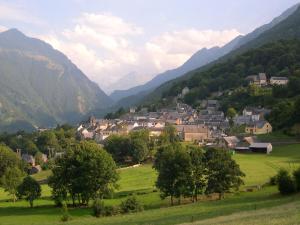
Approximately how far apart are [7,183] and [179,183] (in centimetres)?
2856

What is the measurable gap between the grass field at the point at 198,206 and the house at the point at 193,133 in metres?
33.6

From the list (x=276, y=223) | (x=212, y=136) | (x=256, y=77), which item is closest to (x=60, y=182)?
(x=276, y=223)

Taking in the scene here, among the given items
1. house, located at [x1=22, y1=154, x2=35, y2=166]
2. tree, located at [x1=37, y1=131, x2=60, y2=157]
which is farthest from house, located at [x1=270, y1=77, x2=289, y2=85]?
house, located at [x1=22, y1=154, x2=35, y2=166]

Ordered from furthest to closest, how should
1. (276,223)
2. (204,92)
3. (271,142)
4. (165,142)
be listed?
1. (204,92)
2. (165,142)
3. (271,142)
4. (276,223)

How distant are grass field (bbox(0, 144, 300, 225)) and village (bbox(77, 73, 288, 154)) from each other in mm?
13538

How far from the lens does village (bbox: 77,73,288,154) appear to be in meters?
109

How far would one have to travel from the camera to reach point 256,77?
570 feet

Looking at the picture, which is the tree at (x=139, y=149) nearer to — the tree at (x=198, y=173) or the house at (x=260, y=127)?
the house at (x=260, y=127)

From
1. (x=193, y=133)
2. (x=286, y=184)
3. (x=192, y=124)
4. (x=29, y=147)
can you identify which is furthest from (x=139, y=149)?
(x=286, y=184)

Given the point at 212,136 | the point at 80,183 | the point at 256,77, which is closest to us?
the point at 80,183

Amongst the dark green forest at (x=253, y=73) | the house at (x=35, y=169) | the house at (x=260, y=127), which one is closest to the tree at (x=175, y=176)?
the house at (x=35, y=169)

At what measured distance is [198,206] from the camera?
48.6 metres

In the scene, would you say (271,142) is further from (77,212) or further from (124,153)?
(77,212)

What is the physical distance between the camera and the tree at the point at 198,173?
185 feet
